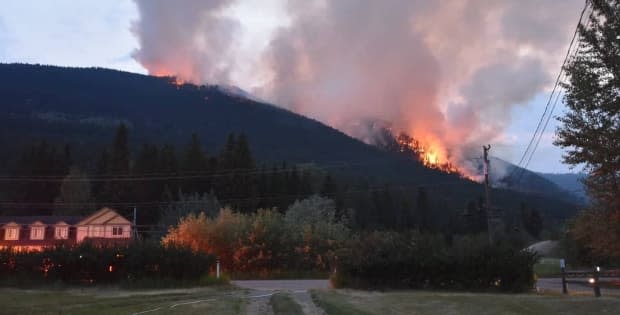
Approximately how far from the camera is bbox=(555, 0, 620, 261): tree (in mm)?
19750

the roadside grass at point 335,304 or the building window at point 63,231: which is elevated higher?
the building window at point 63,231

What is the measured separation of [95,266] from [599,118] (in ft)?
85.0

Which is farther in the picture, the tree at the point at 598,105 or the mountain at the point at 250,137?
the mountain at the point at 250,137

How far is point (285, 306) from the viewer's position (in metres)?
18.9

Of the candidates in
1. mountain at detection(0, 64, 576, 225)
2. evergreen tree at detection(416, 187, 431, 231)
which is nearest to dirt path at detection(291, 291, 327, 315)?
evergreen tree at detection(416, 187, 431, 231)

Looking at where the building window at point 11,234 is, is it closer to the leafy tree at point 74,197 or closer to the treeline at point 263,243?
the leafy tree at point 74,197

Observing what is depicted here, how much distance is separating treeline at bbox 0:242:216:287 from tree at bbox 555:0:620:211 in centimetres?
2093

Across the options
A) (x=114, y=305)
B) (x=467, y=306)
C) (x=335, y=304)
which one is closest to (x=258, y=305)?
(x=335, y=304)

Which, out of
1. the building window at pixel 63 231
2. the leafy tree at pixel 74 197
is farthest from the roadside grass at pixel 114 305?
the leafy tree at pixel 74 197

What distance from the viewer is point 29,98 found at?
196 metres

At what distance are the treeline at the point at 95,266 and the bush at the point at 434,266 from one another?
9.47 meters

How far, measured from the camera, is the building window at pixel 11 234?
76.1 meters

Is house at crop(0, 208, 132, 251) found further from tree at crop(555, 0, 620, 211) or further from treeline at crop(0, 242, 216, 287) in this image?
tree at crop(555, 0, 620, 211)

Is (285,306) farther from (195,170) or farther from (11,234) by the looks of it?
(195,170)
